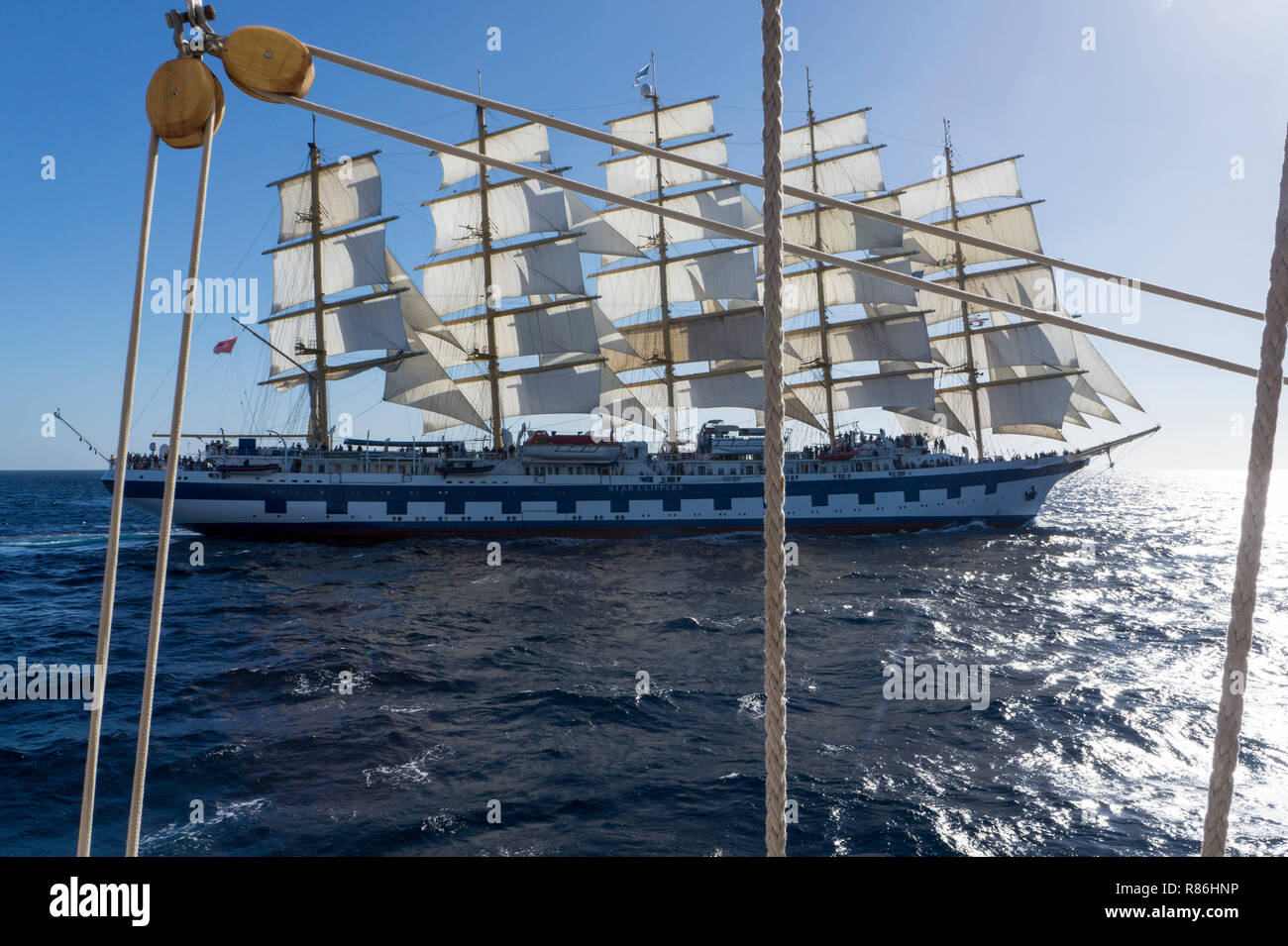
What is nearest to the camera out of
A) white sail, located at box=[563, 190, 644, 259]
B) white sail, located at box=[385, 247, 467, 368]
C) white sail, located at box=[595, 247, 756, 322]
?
white sail, located at box=[385, 247, 467, 368]

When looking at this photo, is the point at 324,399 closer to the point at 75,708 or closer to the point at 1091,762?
the point at 75,708

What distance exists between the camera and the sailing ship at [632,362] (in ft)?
133

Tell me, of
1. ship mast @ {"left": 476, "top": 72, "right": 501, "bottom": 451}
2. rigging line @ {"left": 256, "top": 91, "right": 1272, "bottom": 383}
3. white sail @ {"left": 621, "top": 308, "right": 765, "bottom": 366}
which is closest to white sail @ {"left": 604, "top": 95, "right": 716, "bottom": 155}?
ship mast @ {"left": 476, "top": 72, "right": 501, "bottom": 451}

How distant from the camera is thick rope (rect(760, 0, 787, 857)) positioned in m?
2.15

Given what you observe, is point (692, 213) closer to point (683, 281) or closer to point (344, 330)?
point (683, 281)

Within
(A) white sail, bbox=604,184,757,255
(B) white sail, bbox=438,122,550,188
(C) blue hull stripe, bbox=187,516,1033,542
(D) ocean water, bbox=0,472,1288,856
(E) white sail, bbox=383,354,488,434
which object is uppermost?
(B) white sail, bbox=438,122,550,188

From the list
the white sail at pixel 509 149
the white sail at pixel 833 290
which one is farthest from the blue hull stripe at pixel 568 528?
the white sail at pixel 509 149

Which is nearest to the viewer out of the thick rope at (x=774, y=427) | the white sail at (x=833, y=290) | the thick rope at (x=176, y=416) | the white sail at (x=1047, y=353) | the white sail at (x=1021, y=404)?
the thick rope at (x=774, y=427)

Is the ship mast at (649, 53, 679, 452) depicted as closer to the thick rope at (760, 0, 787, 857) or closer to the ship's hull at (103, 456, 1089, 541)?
the ship's hull at (103, 456, 1089, 541)

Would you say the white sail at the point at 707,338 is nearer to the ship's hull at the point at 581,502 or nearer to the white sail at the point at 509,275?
the white sail at the point at 509,275

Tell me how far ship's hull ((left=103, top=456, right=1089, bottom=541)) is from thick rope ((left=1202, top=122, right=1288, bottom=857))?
126ft

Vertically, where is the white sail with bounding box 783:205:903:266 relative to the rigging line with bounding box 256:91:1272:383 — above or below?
above

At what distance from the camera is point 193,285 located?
267 centimetres

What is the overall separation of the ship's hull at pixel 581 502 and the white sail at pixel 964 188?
72.4 feet
